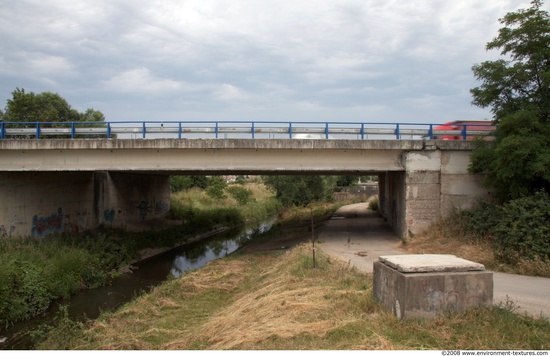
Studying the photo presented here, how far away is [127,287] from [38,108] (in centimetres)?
3425

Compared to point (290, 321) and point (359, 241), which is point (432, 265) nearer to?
point (290, 321)

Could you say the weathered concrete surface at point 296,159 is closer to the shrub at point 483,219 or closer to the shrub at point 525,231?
the shrub at point 483,219

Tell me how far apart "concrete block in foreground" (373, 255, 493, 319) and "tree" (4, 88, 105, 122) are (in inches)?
1521

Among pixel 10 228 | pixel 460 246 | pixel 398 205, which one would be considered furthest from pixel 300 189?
pixel 10 228

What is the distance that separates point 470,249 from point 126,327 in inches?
450

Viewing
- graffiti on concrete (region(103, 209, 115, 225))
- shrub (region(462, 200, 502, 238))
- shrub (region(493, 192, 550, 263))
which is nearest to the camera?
shrub (region(493, 192, 550, 263))

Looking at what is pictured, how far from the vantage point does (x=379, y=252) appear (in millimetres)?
16141

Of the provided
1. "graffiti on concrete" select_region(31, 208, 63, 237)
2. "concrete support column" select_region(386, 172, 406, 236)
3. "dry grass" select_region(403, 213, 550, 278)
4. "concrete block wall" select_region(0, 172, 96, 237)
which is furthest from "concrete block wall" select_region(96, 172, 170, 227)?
"dry grass" select_region(403, 213, 550, 278)

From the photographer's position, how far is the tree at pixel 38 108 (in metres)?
38.8

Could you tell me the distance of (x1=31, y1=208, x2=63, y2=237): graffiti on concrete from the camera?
19.2 m

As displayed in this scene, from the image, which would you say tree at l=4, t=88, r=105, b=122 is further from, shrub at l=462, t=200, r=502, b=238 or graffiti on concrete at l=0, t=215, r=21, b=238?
shrub at l=462, t=200, r=502, b=238

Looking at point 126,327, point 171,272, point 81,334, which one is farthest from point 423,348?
point 171,272

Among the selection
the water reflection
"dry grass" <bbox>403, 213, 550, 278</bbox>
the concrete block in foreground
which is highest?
the concrete block in foreground

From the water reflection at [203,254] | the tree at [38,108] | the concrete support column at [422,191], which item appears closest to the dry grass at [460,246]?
the concrete support column at [422,191]
